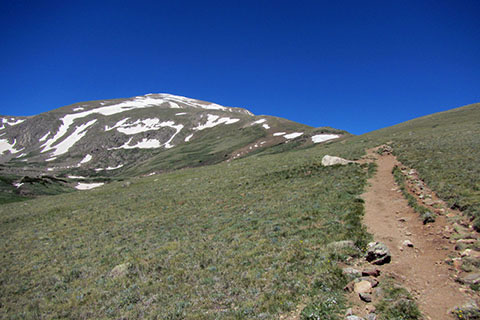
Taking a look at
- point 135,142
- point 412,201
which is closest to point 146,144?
point 135,142

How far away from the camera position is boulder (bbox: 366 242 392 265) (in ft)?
28.1

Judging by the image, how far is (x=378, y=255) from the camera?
8.80 metres

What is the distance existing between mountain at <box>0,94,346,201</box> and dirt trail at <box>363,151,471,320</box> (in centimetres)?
6131

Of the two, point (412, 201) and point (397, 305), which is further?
point (412, 201)

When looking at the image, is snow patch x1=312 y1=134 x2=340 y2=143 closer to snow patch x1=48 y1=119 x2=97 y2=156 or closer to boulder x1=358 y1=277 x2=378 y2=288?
boulder x1=358 y1=277 x2=378 y2=288

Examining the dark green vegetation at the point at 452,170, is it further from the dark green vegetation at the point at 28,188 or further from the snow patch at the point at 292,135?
the dark green vegetation at the point at 28,188

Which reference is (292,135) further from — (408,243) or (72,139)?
(72,139)

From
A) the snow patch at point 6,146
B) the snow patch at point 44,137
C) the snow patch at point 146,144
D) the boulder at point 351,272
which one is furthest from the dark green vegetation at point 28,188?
the snow patch at point 6,146

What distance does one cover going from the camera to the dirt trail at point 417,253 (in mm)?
6629

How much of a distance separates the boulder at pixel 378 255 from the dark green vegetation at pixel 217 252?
61 centimetres

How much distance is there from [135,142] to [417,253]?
165738 mm

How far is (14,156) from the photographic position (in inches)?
6639

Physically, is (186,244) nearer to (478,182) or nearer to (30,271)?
(30,271)

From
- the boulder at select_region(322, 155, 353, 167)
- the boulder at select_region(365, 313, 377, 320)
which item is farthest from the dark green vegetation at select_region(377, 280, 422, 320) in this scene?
the boulder at select_region(322, 155, 353, 167)
